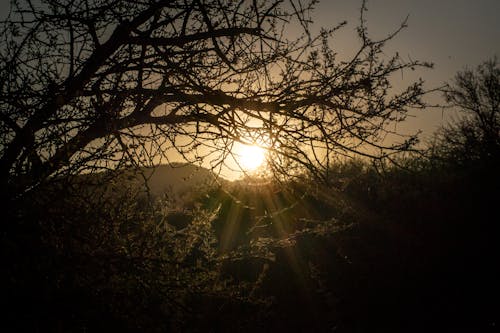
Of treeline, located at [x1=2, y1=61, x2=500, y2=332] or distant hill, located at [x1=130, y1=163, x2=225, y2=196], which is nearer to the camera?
treeline, located at [x1=2, y1=61, x2=500, y2=332]

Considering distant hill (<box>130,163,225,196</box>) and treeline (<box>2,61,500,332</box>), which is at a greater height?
distant hill (<box>130,163,225,196</box>)

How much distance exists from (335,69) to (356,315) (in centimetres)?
679

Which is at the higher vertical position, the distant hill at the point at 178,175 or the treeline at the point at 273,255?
the distant hill at the point at 178,175

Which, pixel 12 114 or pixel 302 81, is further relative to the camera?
pixel 302 81

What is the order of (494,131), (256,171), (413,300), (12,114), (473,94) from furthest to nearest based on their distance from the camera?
(473,94)
(494,131)
(413,300)
(256,171)
(12,114)

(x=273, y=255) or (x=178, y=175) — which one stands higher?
(x=178, y=175)

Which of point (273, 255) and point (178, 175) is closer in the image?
point (178, 175)

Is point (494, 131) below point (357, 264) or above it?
above

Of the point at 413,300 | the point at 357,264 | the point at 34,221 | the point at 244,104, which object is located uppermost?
the point at 244,104

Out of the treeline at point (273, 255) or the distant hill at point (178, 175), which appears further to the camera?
the distant hill at point (178, 175)

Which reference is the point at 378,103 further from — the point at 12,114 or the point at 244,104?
the point at 12,114

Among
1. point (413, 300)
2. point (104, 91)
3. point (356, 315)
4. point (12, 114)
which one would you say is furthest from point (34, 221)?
point (413, 300)

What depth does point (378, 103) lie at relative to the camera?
241 cm

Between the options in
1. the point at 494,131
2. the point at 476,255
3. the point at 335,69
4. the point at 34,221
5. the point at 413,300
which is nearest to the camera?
the point at 34,221
